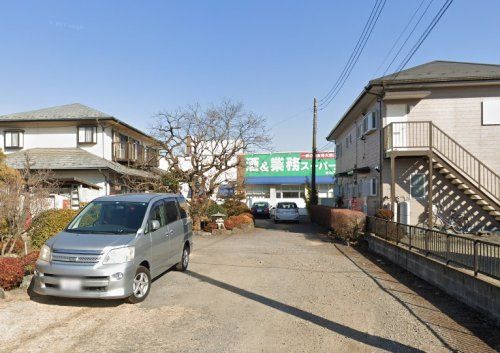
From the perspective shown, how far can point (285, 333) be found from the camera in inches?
210

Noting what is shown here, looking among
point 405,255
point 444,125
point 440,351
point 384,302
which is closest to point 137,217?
point 384,302

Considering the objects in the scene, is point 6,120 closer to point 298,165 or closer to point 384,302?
point 384,302

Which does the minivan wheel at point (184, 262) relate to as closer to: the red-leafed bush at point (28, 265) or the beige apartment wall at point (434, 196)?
the red-leafed bush at point (28, 265)

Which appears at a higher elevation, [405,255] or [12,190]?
[12,190]

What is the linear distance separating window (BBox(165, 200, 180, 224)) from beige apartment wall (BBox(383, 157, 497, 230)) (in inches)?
397

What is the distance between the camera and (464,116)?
16453 mm

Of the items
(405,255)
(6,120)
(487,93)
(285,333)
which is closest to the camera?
(285,333)

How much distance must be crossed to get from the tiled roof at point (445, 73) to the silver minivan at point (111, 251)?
38.1 ft

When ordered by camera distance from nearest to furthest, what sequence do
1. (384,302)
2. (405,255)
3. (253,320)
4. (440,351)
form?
(440,351) → (253,320) → (384,302) → (405,255)

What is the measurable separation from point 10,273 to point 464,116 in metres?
16.4

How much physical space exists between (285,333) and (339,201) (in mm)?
22299

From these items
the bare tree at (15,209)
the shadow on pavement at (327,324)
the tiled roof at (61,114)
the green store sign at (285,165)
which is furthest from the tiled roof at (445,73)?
the green store sign at (285,165)

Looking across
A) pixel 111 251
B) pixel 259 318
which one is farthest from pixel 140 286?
pixel 259 318

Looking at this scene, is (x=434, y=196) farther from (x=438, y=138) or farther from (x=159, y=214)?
(x=159, y=214)
